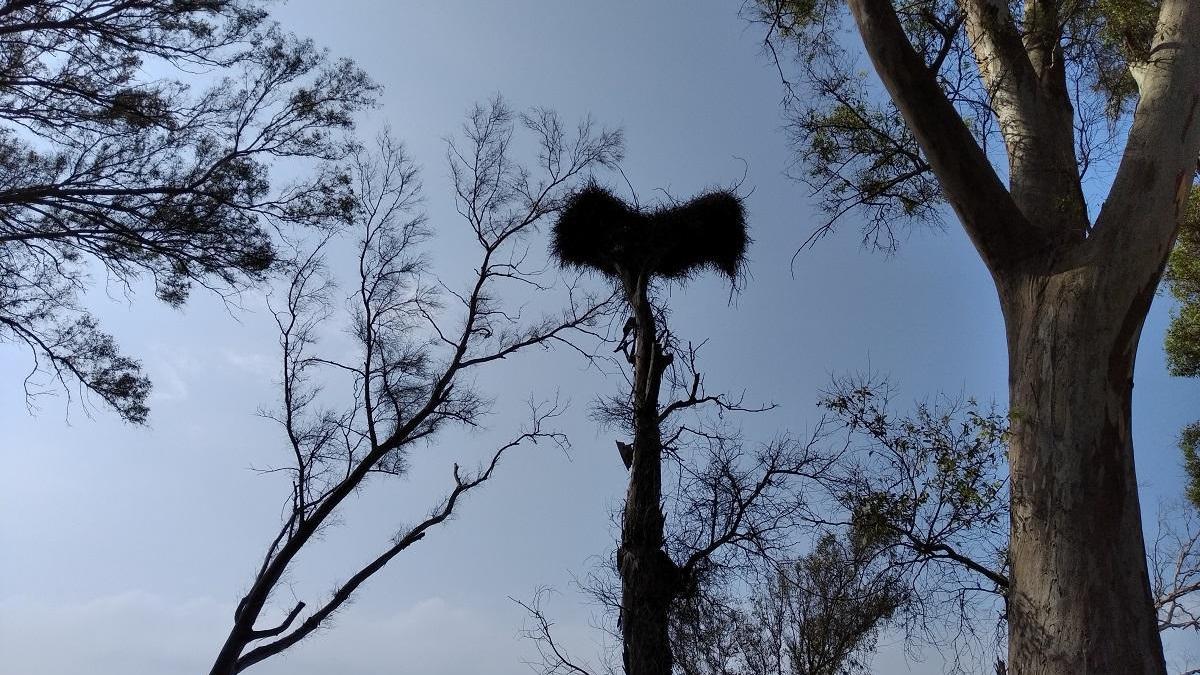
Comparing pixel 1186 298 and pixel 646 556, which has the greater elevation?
pixel 1186 298

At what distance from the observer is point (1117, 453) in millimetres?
4312

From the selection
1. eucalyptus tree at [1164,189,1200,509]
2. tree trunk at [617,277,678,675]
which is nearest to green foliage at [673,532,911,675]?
tree trunk at [617,277,678,675]

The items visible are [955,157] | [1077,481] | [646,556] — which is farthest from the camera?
[646,556]

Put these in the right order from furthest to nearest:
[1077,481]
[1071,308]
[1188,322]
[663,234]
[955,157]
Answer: [1188,322] < [663,234] < [955,157] < [1071,308] < [1077,481]

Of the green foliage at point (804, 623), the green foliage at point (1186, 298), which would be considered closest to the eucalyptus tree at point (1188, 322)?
the green foliage at point (1186, 298)

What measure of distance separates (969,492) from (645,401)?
2.72 m

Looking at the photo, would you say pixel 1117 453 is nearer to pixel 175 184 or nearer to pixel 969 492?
pixel 969 492

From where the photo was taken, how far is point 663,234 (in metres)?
8.66

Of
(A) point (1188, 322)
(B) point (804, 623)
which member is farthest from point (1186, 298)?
(B) point (804, 623)

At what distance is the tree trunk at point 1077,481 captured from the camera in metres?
4.02

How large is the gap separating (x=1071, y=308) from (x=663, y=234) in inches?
178

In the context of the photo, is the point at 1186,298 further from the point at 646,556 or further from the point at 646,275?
the point at 646,556

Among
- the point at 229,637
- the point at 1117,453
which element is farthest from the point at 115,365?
the point at 1117,453

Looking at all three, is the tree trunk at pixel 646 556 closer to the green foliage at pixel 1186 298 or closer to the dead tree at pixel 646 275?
the dead tree at pixel 646 275
